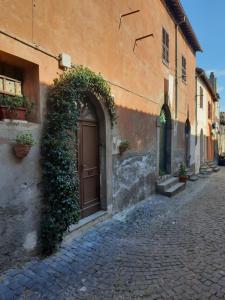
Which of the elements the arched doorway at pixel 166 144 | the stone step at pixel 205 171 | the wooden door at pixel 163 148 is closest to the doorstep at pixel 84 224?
the wooden door at pixel 163 148

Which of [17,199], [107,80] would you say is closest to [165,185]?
[107,80]

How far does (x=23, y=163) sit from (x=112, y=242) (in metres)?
2.27

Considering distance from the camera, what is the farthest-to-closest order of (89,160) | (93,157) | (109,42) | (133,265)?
1. (109,42)
2. (93,157)
3. (89,160)
4. (133,265)

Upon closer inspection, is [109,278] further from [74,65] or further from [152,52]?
[152,52]

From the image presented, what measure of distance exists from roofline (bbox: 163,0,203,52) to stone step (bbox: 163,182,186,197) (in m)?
6.82

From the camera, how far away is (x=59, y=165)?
182 inches

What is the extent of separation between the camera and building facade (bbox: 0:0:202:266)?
159 inches

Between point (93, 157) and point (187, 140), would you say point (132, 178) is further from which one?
point (187, 140)

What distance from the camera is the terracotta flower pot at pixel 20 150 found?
156 inches

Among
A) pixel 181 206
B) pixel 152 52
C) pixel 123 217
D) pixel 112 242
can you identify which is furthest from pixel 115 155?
pixel 152 52

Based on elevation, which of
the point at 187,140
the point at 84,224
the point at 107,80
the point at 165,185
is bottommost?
the point at 84,224

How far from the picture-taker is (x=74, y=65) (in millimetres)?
5305

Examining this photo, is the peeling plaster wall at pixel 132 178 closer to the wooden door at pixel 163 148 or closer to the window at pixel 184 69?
the wooden door at pixel 163 148

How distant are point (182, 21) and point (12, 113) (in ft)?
35.8
